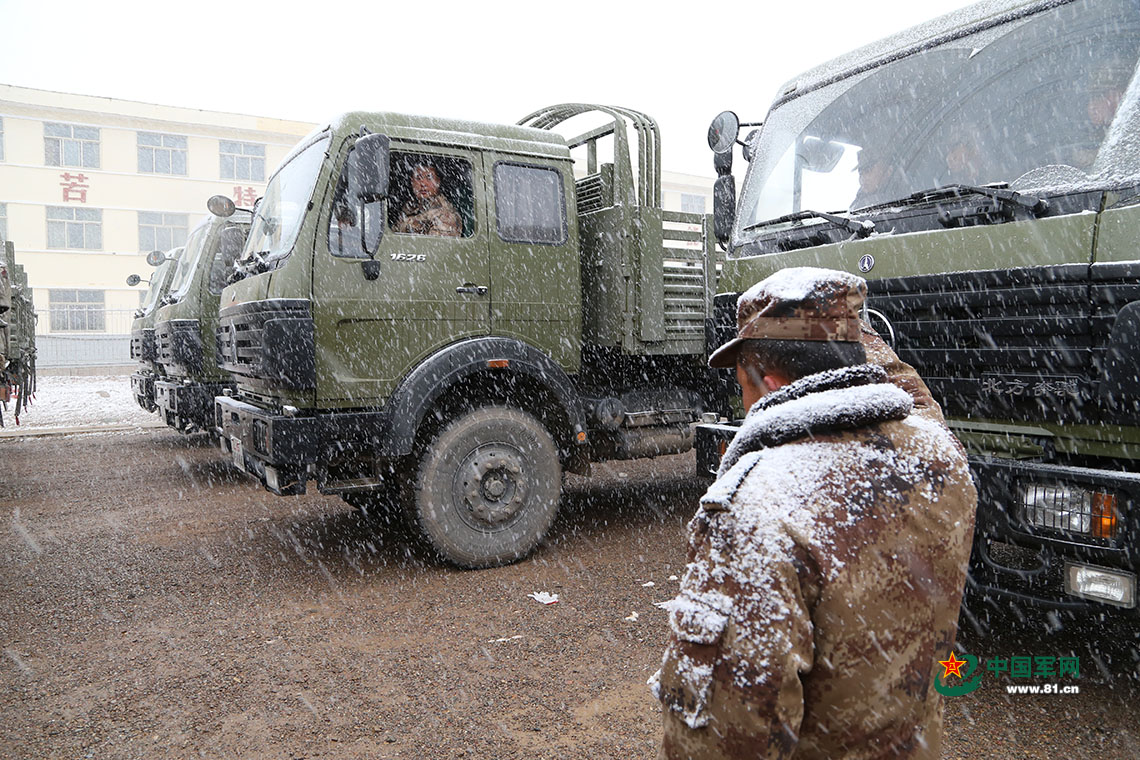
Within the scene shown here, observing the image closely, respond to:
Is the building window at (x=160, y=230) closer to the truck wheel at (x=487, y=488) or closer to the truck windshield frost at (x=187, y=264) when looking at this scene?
the truck windshield frost at (x=187, y=264)

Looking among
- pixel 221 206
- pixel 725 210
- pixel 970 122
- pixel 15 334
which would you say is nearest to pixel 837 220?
pixel 970 122

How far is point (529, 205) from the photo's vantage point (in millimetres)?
5359

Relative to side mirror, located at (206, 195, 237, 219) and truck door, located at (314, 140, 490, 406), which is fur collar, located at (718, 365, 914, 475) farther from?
side mirror, located at (206, 195, 237, 219)

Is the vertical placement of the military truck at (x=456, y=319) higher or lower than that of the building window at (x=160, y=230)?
lower

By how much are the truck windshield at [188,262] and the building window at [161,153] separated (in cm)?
2847

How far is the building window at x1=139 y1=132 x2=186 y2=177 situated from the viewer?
34.5 meters

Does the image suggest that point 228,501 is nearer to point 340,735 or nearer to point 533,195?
point 533,195

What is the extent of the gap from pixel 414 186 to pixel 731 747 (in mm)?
4360

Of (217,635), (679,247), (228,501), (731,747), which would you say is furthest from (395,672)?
(228,501)

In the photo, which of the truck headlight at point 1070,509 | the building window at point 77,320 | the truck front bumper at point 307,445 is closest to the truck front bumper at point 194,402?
the truck front bumper at point 307,445

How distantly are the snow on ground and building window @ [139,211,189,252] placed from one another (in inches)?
559

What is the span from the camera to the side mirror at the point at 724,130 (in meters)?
5.07

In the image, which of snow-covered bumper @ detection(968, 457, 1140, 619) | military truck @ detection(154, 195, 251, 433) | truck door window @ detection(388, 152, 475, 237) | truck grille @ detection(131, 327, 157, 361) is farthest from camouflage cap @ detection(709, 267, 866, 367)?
truck grille @ detection(131, 327, 157, 361)

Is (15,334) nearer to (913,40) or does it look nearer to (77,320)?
(913,40)
